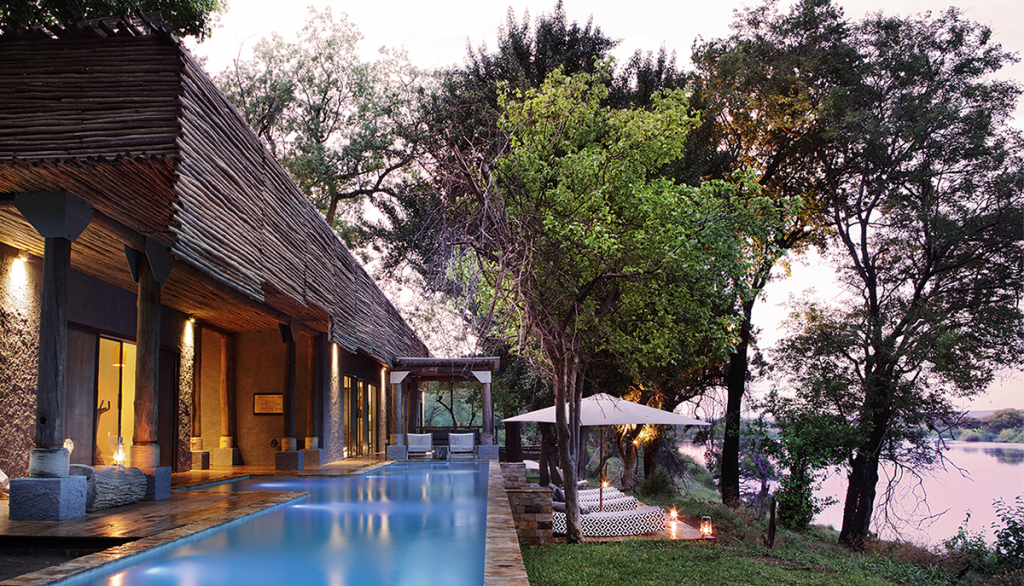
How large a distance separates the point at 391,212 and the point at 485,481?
12804 mm

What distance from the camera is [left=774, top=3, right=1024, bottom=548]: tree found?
574 inches

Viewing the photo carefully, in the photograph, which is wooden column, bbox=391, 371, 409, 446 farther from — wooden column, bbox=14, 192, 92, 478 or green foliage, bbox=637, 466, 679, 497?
wooden column, bbox=14, 192, 92, 478

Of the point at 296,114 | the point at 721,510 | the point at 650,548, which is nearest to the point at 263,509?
the point at 650,548

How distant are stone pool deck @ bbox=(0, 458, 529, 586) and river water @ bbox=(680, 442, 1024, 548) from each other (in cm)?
971

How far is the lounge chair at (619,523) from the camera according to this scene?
1179 cm

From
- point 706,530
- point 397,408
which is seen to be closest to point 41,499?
point 706,530

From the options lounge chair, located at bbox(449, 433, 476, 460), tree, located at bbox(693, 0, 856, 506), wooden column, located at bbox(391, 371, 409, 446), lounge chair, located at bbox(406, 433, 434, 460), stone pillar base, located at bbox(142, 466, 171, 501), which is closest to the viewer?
stone pillar base, located at bbox(142, 466, 171, 501)

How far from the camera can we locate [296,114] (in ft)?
85.9

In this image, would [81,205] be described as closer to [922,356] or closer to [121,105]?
[121,105]

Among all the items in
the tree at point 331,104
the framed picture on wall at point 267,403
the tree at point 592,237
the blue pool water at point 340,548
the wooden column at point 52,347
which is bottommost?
the blue pool water at point 340,548

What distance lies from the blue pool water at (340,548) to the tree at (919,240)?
983cm

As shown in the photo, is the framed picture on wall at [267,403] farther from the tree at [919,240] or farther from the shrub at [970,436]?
the shrub at [970,436]

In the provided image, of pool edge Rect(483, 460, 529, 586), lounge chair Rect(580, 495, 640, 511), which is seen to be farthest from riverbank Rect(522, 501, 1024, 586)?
lounge chair Rect(580, 495, 640, 511)

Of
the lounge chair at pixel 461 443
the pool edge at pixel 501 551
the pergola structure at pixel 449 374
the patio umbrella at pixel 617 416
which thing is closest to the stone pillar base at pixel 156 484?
the pool edge at pixel 501 551
